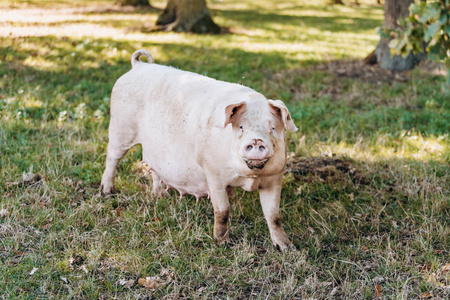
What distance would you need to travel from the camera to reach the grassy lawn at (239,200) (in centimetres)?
360

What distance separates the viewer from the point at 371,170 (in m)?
5.21

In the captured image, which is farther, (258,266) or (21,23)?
(21,23)

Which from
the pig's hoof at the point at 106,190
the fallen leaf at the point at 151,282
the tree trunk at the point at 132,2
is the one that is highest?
the tree trunk at the point at 132,2

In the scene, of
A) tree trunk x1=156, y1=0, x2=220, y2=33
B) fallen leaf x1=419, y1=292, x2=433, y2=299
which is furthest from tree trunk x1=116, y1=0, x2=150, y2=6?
fallen leaf x1=419, y1=292, x2=433, y2=299

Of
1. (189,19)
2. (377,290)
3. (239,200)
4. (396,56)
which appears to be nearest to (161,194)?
(239,200)

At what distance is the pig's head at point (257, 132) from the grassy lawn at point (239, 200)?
0.89 m

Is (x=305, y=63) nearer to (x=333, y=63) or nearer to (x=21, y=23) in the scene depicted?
(x=333, y=63)

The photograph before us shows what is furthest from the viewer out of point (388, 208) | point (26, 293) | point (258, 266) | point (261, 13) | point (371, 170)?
point (261, 13)

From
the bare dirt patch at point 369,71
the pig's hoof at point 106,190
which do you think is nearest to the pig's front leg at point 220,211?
the pig's hoof at point 106,190

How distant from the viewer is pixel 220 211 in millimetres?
3906

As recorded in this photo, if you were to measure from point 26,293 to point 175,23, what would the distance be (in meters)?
9.71

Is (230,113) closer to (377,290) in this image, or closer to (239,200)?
(239,200)

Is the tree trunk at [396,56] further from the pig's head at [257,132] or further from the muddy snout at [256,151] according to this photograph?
the muddy snout at [256,151]

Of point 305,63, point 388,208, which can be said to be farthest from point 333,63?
point 388,208
